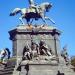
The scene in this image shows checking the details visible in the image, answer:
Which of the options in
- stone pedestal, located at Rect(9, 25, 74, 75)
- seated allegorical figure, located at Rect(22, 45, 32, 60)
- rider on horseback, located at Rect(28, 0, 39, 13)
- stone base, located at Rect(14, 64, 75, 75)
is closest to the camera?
stone base, located at Rect(14, 64, 75, 75)

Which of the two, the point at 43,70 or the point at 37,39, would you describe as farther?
the point at 37,39

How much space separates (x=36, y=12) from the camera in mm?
27172

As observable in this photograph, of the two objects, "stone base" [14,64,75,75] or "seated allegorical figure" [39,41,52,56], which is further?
"seated allegorical figure" [39,41,52,56]

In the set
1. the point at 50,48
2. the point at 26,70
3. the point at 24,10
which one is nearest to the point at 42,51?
the point at 50,48

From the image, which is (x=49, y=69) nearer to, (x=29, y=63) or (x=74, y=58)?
(x=29, y=63)

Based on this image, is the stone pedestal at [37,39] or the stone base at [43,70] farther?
the stone pedestal at [37,39]

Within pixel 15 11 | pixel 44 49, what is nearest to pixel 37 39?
pixel 44 49

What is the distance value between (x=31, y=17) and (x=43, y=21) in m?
1.22

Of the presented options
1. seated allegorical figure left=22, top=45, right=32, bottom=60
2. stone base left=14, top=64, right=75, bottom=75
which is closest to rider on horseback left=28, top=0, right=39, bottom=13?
seated allegorical figure left=22, top=45, right=32, bottom=60

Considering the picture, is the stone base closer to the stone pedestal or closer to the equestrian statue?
the stone pedestal

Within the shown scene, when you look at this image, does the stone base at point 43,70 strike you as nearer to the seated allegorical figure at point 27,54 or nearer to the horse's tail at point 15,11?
the seated allegorical figure at point 27,54

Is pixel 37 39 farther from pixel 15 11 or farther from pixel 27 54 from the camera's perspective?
pixel 15 11

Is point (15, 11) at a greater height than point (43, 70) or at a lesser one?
greater

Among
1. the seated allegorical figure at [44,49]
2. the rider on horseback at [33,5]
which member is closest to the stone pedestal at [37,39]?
the seated allegorical figure at [44,49]
